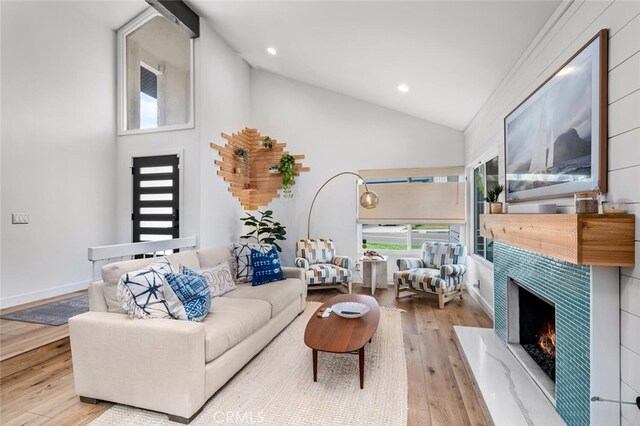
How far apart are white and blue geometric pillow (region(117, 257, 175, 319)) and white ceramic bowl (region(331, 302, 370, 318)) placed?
4.25 ft

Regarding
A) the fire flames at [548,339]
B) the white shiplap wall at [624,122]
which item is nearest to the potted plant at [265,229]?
the fire flames at [548,339]

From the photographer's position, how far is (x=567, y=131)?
1.81 meters

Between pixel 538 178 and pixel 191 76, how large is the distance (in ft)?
14.8

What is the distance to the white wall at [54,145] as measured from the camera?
349 centimetres

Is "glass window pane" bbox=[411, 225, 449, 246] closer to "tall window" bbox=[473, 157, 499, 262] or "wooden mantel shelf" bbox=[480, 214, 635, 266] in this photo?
"tall window" bbox=[473, 157, 499, 262]

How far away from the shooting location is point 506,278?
8.80 ft

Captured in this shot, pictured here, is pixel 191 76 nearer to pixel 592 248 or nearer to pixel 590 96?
pixel 590 96

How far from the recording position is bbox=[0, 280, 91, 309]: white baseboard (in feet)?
11.1

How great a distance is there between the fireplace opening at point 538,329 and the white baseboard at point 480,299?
3.03ft

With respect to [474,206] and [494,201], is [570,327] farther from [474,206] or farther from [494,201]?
[474,206]

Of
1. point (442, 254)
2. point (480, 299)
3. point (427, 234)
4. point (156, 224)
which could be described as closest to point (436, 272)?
point (442, 254)

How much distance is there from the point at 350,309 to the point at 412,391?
2.49 feet

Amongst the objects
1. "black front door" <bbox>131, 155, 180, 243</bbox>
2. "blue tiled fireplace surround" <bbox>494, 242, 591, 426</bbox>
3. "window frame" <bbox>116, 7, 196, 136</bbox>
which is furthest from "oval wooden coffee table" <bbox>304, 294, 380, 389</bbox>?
"window frame" <bbox>116, 7, 196, 136</bbox>

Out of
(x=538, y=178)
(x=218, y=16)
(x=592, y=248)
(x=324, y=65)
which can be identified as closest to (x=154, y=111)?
(x=218, y=16)
